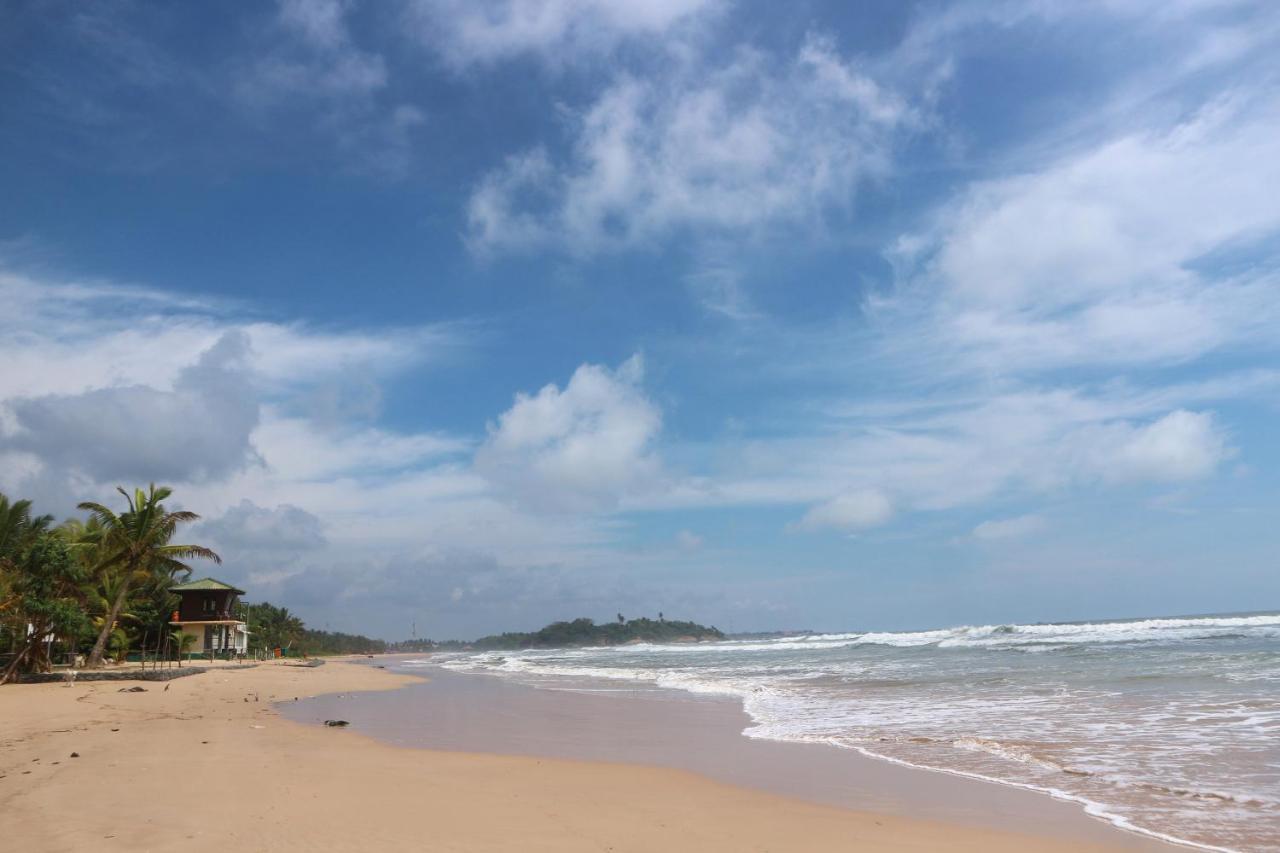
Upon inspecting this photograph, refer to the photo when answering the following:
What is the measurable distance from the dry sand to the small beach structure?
3555 cm

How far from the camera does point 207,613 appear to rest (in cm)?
4484

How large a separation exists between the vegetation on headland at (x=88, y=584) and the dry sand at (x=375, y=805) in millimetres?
11885

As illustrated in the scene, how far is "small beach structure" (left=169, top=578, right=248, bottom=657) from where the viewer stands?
43.9m

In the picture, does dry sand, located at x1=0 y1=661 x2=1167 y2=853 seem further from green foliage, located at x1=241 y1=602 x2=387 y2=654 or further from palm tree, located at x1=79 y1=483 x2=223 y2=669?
green foliage, located at x1=241 y1=602 x2=387 y2=654

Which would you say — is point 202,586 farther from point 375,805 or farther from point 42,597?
point 375,805

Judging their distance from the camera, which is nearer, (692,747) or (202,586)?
(692,747)

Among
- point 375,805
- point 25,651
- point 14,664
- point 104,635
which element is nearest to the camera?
point 375,805

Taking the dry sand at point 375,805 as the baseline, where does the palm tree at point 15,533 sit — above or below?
above

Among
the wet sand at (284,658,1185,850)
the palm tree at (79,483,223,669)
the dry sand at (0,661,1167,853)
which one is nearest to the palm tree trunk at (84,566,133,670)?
the palm tree at (79,483,223,669)

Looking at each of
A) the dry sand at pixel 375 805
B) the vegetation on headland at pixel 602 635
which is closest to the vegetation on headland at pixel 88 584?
the dry sand at pixel 375 805

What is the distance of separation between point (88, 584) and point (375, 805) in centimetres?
2761

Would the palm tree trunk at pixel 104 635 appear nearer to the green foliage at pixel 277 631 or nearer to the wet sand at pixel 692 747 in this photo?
the wet sand at pixel 692 747

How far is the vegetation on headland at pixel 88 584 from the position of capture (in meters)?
21.6

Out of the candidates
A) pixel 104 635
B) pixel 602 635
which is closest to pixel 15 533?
pixel 104 635
